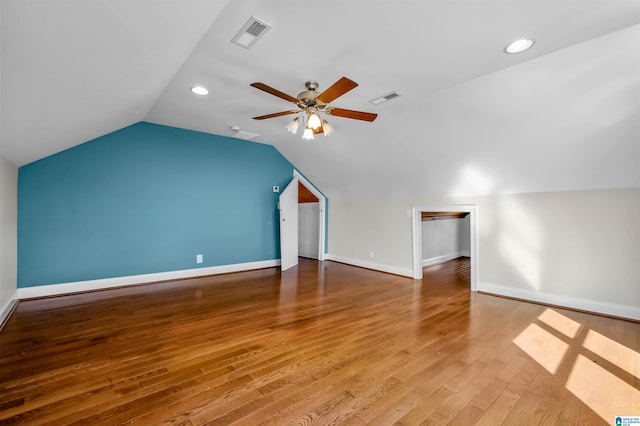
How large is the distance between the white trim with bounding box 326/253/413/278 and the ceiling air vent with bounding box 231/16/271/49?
14.5 feet

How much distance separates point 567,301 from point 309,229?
5455 mm

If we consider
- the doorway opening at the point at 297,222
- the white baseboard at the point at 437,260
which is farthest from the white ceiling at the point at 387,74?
the white baseboard at the point at 437,260

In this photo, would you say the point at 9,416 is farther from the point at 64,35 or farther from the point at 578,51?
the point at 578,51

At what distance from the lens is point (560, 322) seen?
3.04 metres

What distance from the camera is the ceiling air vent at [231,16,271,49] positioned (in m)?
2.04

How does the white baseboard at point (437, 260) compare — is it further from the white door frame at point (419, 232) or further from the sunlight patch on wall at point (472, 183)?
the sunlight patch on wall at point (472, 183)

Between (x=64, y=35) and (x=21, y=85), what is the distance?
64 cm

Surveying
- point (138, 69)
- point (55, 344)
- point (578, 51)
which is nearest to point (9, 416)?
point (55, 344)

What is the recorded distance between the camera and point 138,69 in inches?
90.2

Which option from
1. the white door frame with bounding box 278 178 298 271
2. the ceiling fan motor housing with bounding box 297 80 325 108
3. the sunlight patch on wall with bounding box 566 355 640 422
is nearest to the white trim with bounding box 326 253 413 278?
the white door frame with bounding box 278 178 298 271

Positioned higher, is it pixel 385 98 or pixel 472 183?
pixel 385 98

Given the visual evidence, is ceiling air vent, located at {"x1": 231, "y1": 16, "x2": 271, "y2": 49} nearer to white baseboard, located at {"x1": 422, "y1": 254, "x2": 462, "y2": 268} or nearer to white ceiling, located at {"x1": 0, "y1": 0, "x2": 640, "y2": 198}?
white ceiling, located at {"x1": 0, "y1": 0, "x2": 640, "y2": 198}

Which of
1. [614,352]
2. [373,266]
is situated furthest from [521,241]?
[373,266]

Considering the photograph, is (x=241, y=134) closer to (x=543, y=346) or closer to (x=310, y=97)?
(x=310, y=97)
